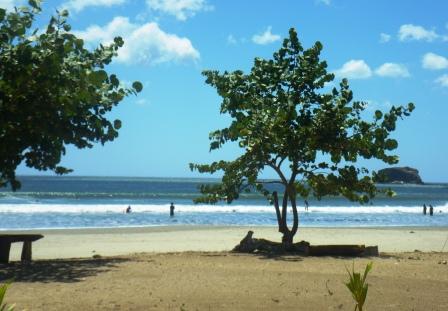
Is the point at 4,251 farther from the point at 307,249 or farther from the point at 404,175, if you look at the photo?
the point at 404,175

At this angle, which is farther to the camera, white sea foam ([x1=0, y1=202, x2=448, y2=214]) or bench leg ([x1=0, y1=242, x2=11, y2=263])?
white sea foam ([x1=0, y1=202, x2=448, y2=214])

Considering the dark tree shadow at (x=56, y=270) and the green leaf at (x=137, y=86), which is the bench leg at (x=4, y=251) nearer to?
the dark tree shadow at (x=56, y=270)

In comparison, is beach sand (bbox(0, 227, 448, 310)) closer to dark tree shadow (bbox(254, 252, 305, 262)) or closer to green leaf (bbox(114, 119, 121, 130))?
dark tree shadow (bbox(254, 252, 305, 262))

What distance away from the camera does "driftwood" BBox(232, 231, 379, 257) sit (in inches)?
604

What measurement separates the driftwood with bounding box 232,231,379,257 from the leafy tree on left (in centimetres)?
543

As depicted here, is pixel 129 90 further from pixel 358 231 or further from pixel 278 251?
pixel 358 231

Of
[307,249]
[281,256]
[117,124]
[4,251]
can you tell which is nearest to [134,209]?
[307,249]

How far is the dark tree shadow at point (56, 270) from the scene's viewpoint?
10.8 m

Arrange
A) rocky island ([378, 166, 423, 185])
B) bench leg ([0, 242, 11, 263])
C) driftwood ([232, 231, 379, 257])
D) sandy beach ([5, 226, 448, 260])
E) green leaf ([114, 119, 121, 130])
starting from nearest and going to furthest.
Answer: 1. green leaf ([114, 119, 121, 130])
2. bench leg ([0, 242, 11, 263])
3. driftwood ([232, 231, 379, 257])
4. sandy beach ([5, 226, 448, 260])
5. rocky island ([378, 166, 423, 185])

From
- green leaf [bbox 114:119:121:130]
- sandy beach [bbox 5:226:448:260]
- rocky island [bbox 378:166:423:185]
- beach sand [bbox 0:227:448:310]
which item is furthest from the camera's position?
rocky island [bbox 378:166:423:185]

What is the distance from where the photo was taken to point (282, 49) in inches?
634

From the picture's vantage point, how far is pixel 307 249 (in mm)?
15469

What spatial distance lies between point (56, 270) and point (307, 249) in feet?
22.2

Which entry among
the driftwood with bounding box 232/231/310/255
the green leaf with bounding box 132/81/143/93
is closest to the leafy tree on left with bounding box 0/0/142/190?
the green leaf with bounding box 132/81/143/93
